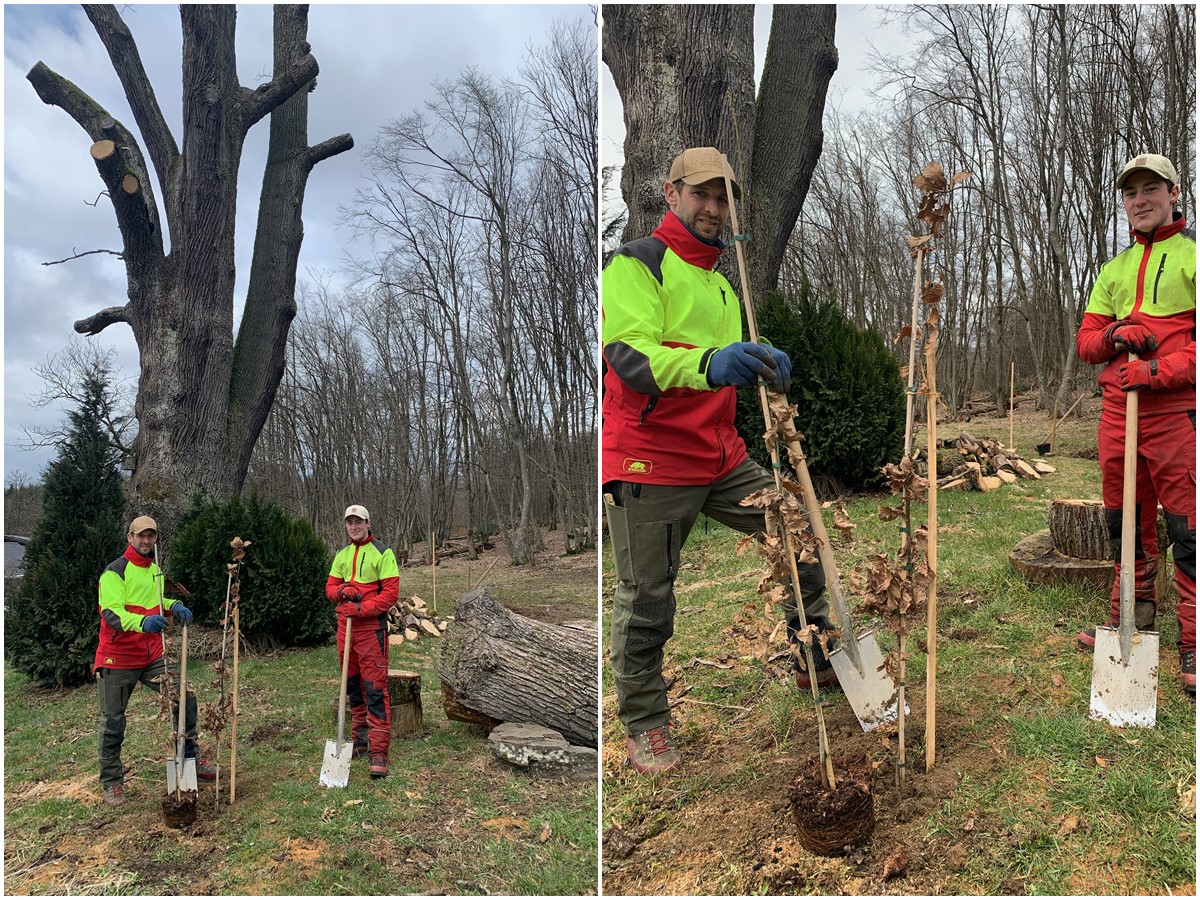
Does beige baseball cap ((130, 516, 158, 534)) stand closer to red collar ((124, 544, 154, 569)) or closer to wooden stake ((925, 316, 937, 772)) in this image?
red collar ((124, 544, 154, 569))

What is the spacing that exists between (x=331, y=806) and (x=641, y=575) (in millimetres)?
3014

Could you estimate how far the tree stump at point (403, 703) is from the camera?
232 inches

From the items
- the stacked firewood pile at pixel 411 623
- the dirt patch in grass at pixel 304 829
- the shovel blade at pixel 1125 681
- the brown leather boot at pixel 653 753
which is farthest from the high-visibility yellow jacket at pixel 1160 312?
the stacked firewood pile at pixel 411 623

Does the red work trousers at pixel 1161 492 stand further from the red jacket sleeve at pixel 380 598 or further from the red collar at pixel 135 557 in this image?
the red collar at pixel 135 557

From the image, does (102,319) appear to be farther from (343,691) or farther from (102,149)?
(343,691)

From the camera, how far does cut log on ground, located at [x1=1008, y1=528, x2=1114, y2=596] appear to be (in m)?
4.05

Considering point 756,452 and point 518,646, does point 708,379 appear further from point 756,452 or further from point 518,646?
point 756,452

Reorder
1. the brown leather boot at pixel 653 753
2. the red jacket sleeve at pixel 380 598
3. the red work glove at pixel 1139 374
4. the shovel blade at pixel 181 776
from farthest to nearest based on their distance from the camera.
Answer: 1. the red jacket sleeve at pixel 380 598
2. the shovel blade at pixel 181 776
3. the red work glove at pixel 1139 374
4. the brown leather boot at pixel 653 753

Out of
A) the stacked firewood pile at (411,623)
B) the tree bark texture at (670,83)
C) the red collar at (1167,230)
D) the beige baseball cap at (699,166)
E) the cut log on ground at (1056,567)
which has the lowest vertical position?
the stacked firewood pile at (411,623)

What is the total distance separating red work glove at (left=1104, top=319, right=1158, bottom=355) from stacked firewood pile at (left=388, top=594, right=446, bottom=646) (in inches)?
343

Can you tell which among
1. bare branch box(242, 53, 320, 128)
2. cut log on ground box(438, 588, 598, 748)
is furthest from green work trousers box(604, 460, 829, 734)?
bare branch box(242, 53, 320, 128)

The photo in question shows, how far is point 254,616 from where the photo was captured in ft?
26.7

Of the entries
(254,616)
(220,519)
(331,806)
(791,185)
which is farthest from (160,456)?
(791,185)

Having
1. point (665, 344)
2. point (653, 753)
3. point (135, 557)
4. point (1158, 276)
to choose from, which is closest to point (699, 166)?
point (665, 344)
